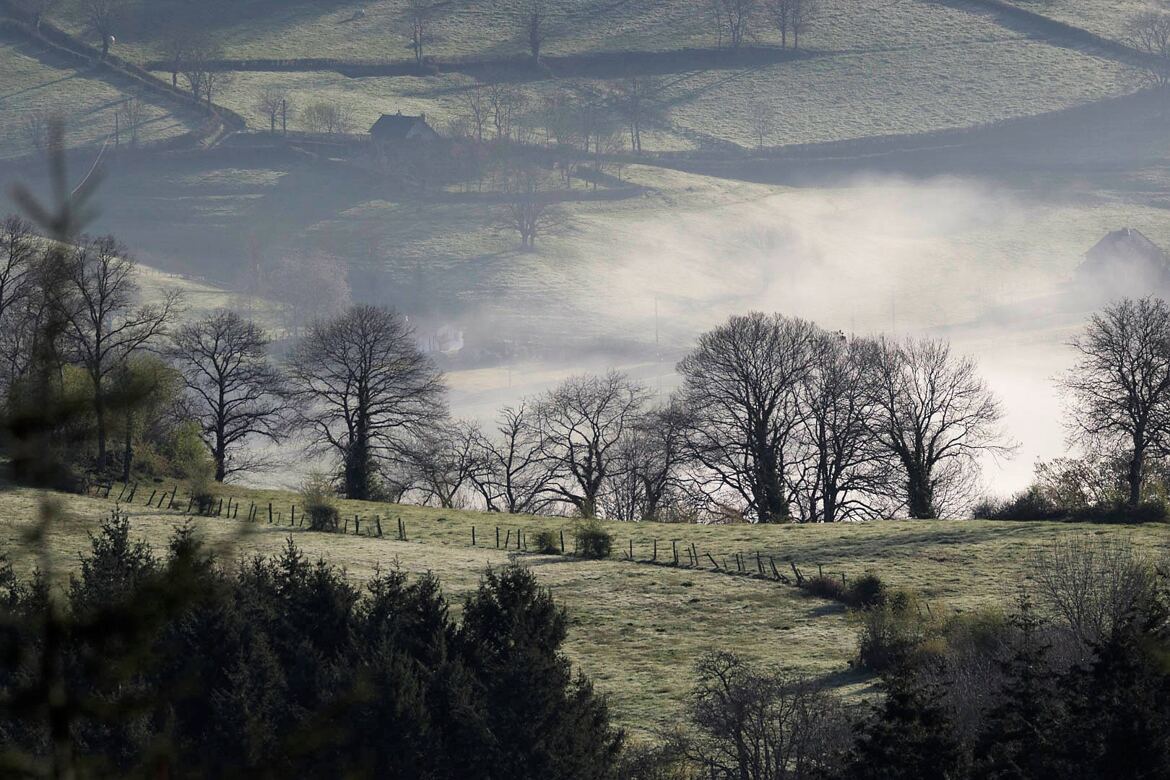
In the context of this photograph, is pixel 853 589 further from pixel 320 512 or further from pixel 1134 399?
pixel 1134 399

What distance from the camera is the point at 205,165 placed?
196 meters

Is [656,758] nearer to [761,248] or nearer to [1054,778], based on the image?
[1054,778]

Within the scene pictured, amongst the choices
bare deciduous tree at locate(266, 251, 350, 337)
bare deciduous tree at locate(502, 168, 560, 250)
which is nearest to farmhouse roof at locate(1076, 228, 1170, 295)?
bare deciduous tree at locate(502, 168, 560, 250)

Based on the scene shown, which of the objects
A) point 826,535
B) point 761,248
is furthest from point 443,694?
point 761,248

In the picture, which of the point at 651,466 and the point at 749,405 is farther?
the point at 651,466

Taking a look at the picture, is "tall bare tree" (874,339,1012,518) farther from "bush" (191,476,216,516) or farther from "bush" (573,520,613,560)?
"bush" (191,476,216,516)

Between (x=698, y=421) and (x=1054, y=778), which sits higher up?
(x=698, y=421)

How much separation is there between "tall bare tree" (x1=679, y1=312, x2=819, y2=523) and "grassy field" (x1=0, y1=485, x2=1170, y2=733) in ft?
48.3

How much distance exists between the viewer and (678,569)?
5375 cm

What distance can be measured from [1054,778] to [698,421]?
191 feet

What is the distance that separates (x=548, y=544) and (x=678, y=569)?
6.63 m

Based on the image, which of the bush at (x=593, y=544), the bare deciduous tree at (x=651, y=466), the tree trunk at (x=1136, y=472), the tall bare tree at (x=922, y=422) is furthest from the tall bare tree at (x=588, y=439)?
the tree trunk at (x=1136, y=472)

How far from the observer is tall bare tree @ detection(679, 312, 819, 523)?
259ft

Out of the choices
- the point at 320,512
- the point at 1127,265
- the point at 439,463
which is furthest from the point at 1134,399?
the point at 1127,265
